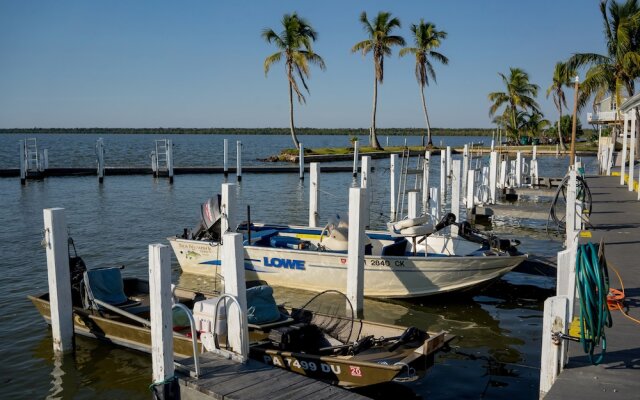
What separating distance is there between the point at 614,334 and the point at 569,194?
6.78 metres

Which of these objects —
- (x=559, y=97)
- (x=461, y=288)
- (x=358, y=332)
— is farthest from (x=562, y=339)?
(x=559, y=97)

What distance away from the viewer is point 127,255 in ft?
59.8

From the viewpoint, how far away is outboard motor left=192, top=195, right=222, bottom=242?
1520 cm

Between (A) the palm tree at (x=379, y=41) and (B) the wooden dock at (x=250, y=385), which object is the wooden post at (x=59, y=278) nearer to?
(B) the wooden dock at (x=250, y=385)

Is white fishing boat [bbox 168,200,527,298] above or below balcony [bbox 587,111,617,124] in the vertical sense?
below

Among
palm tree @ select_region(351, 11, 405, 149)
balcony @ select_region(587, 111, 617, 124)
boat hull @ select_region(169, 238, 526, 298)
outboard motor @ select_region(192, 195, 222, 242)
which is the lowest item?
boat hull @ select_region(169, 238, 526, 298)

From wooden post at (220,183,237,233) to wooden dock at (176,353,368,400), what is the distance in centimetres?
643

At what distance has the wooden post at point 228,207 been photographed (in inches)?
544

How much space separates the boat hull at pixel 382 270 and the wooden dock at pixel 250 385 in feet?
19.9

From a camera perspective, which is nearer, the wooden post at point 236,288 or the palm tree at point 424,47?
the wooden post at point 236,288

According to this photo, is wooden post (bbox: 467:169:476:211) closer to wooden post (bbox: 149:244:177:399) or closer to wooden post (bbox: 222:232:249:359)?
wooden post (bbox: 222:232:249:359)

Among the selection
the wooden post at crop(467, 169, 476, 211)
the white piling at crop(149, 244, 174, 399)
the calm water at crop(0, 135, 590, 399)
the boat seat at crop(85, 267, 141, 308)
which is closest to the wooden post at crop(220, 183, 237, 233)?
the calm water at crop(0, 135, 590, 399)

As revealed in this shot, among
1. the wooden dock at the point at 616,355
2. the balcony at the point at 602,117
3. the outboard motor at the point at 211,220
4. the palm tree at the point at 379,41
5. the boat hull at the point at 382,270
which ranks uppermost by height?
the palm tree at the point at 379,41

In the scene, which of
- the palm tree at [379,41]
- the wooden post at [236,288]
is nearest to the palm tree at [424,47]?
the palm tree at [379,41]
